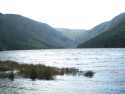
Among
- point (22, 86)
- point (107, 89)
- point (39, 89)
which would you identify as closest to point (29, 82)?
point (22, 86)

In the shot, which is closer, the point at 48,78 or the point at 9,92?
the point at 9,92

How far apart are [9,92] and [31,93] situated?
3.55 metres

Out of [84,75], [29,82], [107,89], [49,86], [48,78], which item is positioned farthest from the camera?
[84,75]

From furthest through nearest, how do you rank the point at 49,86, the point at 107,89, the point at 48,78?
the point at 48,78, the point at 49,86, the point at 107,89

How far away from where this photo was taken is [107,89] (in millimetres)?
47875

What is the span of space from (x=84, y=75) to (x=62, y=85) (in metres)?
15.8

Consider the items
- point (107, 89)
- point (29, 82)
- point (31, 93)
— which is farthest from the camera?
point (29, 82)

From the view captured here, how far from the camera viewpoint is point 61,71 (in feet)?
226

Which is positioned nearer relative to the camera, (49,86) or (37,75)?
(49,86)

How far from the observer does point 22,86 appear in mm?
51969

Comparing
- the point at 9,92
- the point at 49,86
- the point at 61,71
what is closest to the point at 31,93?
the point at 9,92

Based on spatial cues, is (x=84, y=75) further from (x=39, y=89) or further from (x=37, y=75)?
(x=39, y=89)

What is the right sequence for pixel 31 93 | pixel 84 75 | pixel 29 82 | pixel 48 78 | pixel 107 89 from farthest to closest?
pixel 84 75, pixel 48 78, pixel 29 82, pixel 107 89, pixel 31 93

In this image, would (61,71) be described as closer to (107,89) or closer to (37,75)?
(37,75)
